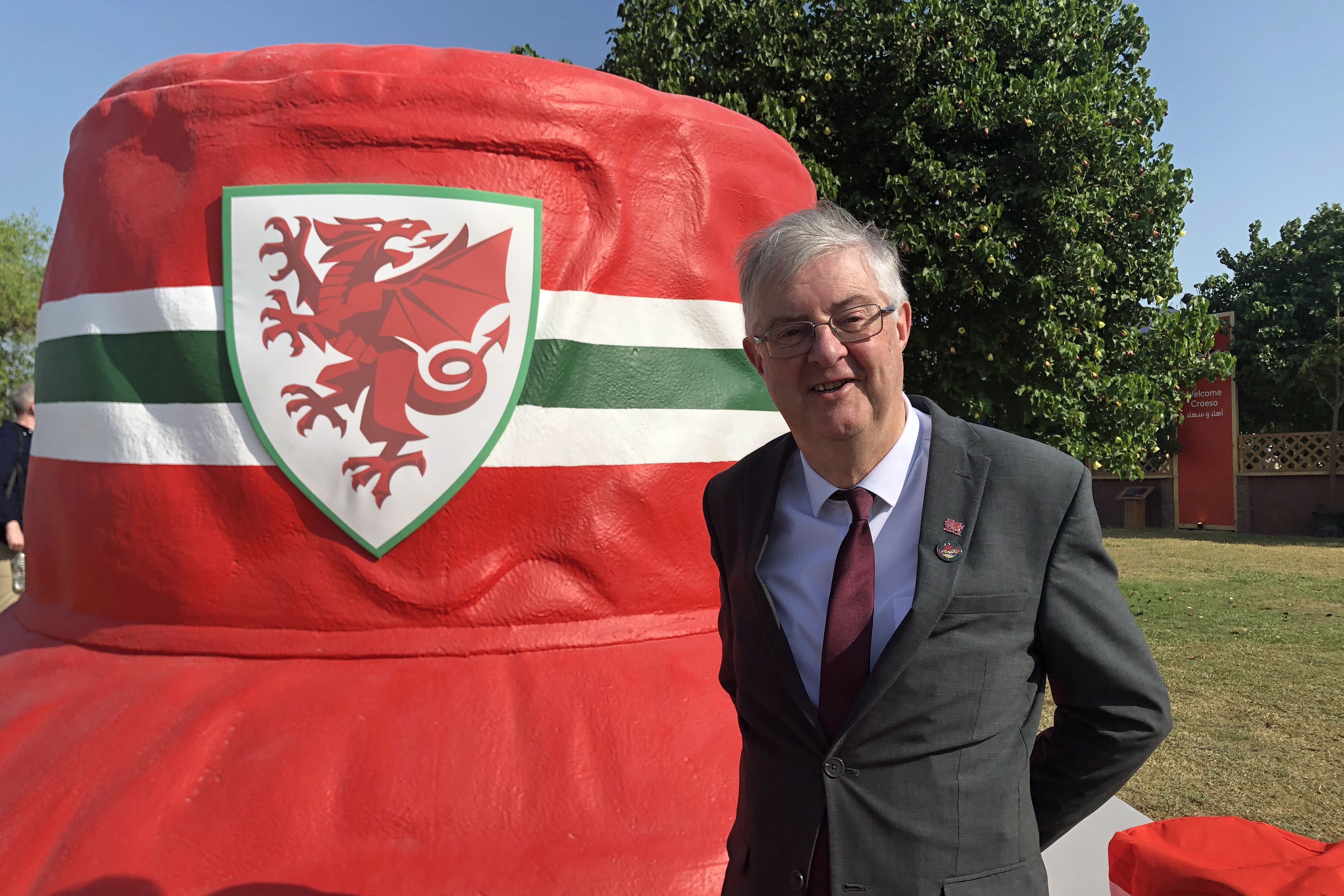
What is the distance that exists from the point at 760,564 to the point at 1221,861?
4.73 feet

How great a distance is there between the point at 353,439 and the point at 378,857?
3.77ft

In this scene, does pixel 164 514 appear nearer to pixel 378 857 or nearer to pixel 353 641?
pixel 353 641

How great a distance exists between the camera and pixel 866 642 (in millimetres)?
1403

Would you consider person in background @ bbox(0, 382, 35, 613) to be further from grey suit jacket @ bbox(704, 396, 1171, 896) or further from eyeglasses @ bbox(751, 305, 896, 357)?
grey suit jacket @ bbox(704, 396, 1171, 896)

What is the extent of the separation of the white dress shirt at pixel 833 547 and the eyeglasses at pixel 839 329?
19cm

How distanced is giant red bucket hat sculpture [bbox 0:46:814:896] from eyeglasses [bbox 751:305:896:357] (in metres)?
1.41

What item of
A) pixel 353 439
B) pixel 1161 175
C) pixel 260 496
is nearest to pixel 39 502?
pixel 260 496

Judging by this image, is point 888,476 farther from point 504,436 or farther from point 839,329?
point 504,436

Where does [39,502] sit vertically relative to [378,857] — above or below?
above

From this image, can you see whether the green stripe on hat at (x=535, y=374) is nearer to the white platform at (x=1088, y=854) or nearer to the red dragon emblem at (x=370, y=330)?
the red dragon emblem at (x=370, y=330)

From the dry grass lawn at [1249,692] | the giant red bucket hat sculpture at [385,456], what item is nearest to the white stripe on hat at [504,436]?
the giant red bucket hat sculpture at [385,456]

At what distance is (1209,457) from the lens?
18922 millimetres

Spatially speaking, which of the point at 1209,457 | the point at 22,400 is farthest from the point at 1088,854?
the point at 1209,457

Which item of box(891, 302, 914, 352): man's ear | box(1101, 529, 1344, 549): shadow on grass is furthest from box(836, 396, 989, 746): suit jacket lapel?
box(1101, 529, 1344, 549): shadow on grass
